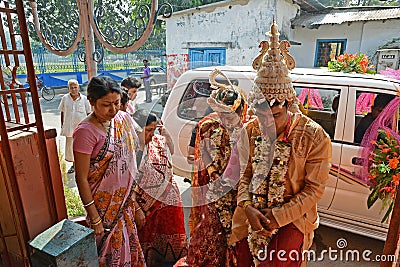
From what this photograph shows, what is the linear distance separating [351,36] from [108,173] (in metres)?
9.94

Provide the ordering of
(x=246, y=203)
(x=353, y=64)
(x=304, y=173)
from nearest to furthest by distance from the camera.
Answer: (x=304, y=173), (x=246, y=203), (x=353, y=64)

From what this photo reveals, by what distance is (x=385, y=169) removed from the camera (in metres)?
2.72

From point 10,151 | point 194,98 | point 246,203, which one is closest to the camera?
point 10,151

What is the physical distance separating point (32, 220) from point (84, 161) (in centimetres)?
59

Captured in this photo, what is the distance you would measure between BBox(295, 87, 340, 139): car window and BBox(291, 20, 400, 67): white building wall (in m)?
6.90

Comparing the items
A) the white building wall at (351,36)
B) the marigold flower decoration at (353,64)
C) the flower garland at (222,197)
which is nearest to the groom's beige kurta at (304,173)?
the flower garland at (222,197)

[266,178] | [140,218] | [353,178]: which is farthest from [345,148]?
[140,218]

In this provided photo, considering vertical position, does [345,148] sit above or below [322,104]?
below

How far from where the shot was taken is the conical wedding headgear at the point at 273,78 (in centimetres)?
179

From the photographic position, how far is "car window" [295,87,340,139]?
10.8 feet

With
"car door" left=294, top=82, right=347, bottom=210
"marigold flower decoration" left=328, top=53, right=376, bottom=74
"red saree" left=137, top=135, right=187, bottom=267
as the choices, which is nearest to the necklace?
"red saree" left=137, top=135, right=187, bottom=267

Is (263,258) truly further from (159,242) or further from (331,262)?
(331,262)

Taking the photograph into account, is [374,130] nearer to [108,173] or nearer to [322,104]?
[322,104]

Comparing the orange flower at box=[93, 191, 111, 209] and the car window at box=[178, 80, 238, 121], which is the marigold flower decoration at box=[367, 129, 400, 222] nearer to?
the car window at box=[178, 80, 238, 121]
